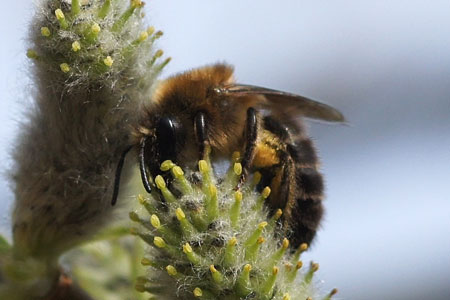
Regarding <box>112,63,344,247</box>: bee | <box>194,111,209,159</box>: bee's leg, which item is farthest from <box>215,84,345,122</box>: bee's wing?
<box>194,111,209,159</box>: bee's leg

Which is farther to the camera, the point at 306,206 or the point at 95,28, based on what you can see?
the point at 306,206

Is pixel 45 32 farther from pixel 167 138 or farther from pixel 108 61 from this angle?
pixel 167 138

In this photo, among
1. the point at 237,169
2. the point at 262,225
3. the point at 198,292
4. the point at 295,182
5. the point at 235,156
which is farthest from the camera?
the point at 295,182

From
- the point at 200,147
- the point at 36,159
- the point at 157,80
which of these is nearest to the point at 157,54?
the point at 157,80

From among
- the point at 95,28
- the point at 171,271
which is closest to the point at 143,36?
the point at 95,28

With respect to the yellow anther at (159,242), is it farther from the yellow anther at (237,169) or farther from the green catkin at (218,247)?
the yellow anther at (237,169)

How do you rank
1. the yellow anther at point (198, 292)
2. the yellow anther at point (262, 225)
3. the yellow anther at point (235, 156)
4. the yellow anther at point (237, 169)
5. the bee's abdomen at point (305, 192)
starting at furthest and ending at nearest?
the bee's abdomen at point (305, 192), the yellow anther at point (235, 156), the yellow anther at point (237, 169), the yellow anther at point (262, 225), the yellow anther at point (198, 292)

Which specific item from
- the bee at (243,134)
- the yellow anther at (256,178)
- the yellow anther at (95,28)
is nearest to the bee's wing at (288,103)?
the bee at (243,134)
